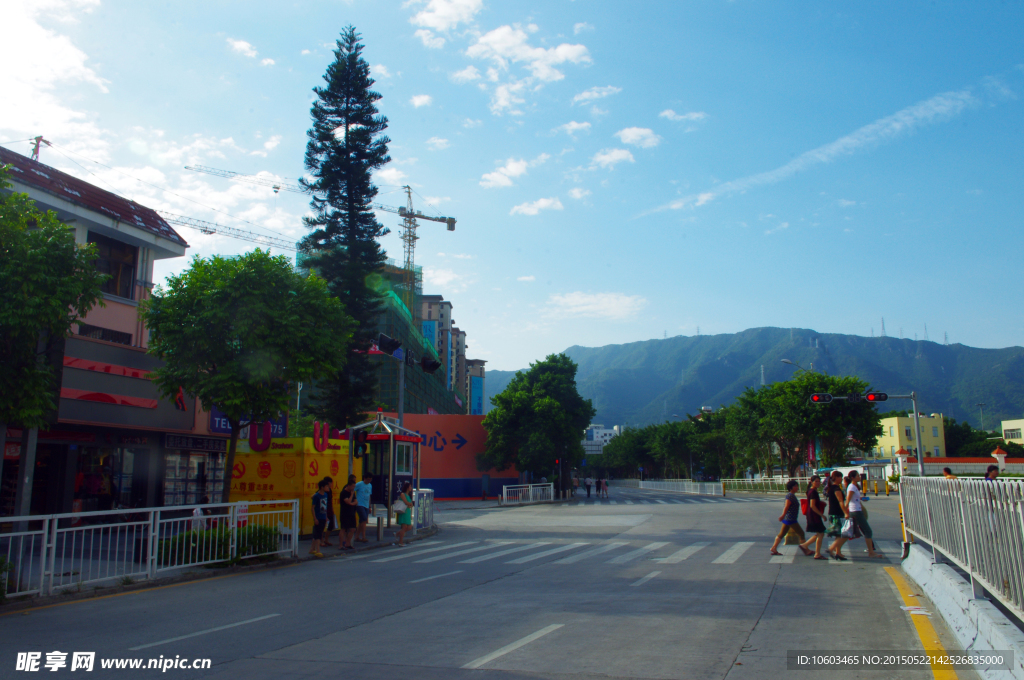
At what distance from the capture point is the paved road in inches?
241

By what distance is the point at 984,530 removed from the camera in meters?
6.12

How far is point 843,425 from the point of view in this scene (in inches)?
2122

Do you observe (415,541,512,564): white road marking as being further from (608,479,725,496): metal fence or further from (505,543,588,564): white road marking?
(608,479,725,496): metal fence

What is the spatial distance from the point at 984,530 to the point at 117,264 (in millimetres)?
23597

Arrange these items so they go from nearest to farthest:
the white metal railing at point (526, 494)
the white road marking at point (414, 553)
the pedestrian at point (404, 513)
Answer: the white road marking at point (414, 553) → the pedestrian at point (404, 513) → the white metal railing at point (526, 494)

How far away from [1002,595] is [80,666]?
7.81 meters

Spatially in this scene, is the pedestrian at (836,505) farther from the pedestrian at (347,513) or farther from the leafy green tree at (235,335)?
the leafy green tree at (235,335)

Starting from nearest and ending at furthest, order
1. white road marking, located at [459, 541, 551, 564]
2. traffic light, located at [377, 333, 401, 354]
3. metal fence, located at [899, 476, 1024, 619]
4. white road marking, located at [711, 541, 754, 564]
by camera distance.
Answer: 1. metal fence, located at [899, 476, 1024, 619]
2. white road marking, located at [711, 541, 754, 564]
3. white road marking, located at [459, 541, 551, 564]
4. traffic light, located at [377, 333, 401, 354]

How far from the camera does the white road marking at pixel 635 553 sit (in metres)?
14.1

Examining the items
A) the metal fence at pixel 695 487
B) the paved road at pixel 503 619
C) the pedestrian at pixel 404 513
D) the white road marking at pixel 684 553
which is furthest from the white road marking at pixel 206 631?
the metal fence at pixel 695 487

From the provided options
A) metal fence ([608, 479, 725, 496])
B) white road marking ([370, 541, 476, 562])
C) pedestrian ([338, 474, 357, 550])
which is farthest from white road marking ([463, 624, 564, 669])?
metal fence ([608, 479, 725, 496])

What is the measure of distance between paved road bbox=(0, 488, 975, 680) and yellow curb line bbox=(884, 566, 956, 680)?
0.11 meters

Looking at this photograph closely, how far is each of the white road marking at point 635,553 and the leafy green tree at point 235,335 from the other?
29.3 ft

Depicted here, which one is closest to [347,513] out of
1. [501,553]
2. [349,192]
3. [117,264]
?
[501,553]
